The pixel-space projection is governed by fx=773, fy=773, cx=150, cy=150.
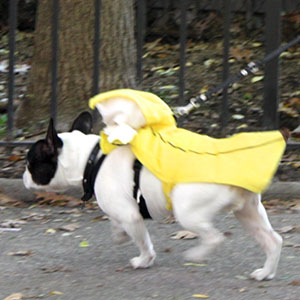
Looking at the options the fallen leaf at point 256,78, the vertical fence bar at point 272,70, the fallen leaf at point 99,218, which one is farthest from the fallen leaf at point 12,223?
the fallen leaf at point 256,78

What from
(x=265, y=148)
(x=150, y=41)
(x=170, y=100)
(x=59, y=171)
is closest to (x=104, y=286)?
(x=59, y=171)

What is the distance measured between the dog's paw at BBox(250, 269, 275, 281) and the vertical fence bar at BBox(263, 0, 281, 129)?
2.76 m

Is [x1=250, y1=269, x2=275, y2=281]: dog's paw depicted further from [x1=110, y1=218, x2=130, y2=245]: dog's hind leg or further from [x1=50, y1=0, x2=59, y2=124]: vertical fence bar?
[x1=50, y1=0, x2=59, y2=124]: vertical fence bar

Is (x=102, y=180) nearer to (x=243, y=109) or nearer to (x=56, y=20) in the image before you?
(x=56, y=20)

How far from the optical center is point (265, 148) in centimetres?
421

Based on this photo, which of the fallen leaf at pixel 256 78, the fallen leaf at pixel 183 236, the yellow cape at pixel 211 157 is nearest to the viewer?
the yellow cape at pixel 211 157

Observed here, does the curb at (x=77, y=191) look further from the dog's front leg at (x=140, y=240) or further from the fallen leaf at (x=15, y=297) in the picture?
the fallen leaf at (x=15, y=297)

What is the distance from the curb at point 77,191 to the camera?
659cm

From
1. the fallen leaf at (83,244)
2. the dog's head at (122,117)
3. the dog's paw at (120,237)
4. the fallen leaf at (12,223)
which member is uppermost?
the dog's head at (122,117)

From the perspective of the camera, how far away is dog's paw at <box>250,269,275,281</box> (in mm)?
4492

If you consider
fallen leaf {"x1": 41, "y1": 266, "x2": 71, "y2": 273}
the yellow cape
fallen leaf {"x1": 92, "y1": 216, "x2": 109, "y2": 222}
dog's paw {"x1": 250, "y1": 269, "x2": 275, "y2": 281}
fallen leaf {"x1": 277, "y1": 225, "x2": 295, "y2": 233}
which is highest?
the yellow cape

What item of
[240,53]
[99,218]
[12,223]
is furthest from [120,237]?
[240,53]

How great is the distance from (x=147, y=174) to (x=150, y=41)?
5.95 metres

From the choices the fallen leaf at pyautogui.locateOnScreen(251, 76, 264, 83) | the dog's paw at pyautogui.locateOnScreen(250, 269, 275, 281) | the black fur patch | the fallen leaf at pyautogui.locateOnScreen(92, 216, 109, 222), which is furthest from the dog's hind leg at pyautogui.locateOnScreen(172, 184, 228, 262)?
the fallen leaf at pyautogui.locateOnScreen(251, 76, 264, 83)
